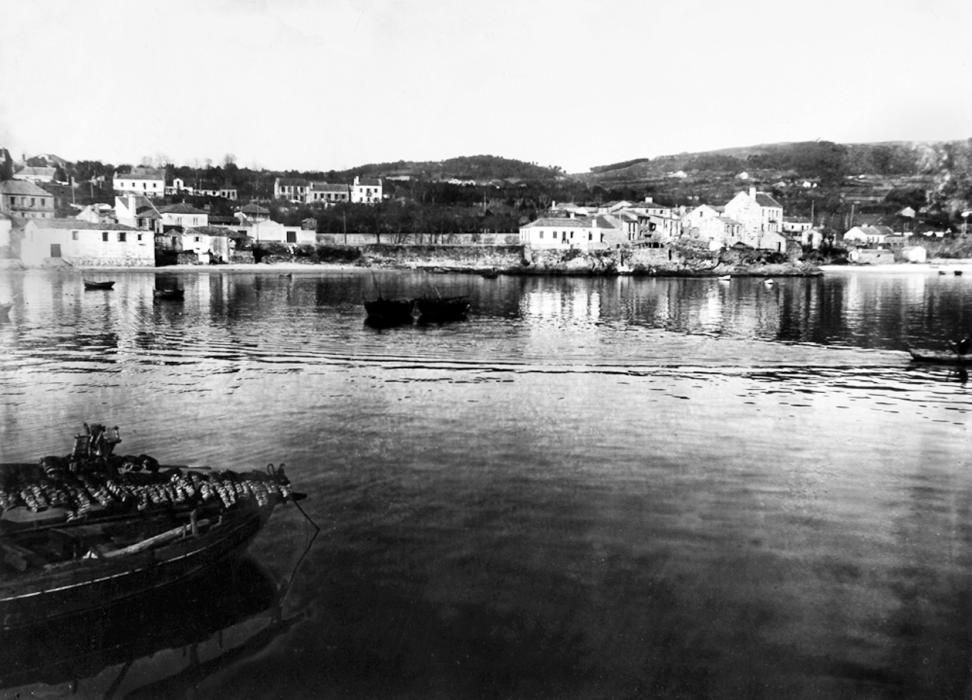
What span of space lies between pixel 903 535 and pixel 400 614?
9.25 m

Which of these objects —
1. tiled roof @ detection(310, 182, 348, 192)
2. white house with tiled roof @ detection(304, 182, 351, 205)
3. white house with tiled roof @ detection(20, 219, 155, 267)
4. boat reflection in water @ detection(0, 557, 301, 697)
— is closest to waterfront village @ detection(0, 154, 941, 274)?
white house with tiled roof @ detection(20, 219, 155, 267)

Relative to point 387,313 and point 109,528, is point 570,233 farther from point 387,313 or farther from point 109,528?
point 109,528

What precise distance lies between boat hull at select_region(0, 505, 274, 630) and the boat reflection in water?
0.60 ft

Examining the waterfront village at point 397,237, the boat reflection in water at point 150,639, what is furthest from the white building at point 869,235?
the boat reflection in water at point 150,639

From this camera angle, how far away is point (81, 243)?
91688 mm

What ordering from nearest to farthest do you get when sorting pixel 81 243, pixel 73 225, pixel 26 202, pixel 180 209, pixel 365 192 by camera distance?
pixel 73 225 → pixel 81 243 → pixel 26 202 → pixel 180 209 → pixel 365 192

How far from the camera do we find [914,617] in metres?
11.1

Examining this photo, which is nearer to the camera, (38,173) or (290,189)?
(38,173)

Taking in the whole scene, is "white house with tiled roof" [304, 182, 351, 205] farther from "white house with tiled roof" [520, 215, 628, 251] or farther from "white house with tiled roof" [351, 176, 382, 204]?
"white house with tiled roof" [520, 215, 628, 251]

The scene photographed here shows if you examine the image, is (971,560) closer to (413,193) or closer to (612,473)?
(612,473)

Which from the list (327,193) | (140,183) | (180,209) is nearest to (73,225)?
(180,209)

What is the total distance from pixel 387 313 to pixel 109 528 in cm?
3605

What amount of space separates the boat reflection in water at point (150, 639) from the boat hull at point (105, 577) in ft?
0.60

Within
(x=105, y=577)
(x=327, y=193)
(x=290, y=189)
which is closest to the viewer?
(x=105, y=577)
